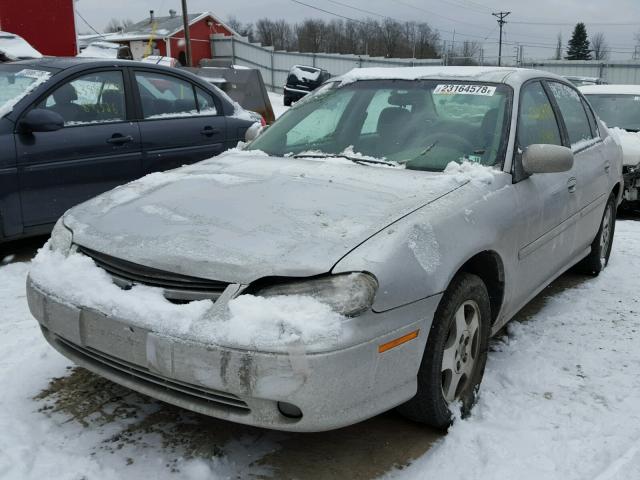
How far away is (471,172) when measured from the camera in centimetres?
320

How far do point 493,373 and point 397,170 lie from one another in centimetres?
120

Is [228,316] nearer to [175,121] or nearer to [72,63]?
[72,63]

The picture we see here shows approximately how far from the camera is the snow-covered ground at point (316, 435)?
8.44ft

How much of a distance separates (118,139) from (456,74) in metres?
2.91

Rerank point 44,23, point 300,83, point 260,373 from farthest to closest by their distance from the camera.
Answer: point 300,83 < point 44,23 < point 260,373

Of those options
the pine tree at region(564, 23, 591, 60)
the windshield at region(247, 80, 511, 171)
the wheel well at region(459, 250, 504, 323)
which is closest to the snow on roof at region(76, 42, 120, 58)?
the windshield at region(247, 80, 511, 171)

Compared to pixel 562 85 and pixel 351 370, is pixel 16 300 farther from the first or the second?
pixel 562 85

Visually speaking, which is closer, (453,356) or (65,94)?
(453,356)

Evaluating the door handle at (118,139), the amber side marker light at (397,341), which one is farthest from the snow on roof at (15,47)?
the amber side marker light at (397,341)

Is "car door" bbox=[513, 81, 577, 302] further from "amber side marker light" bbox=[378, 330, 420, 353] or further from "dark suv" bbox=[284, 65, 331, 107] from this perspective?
"dark suv" bbox=[284, 65, 331, 107]

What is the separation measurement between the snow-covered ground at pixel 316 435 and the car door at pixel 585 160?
1.00 meters

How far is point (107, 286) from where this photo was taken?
255 cm

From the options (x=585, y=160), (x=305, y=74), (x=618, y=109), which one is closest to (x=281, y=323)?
(x=585, y=160)

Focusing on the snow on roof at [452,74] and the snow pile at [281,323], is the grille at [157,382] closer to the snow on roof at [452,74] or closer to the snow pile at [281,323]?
the snow pile at [281,323]
